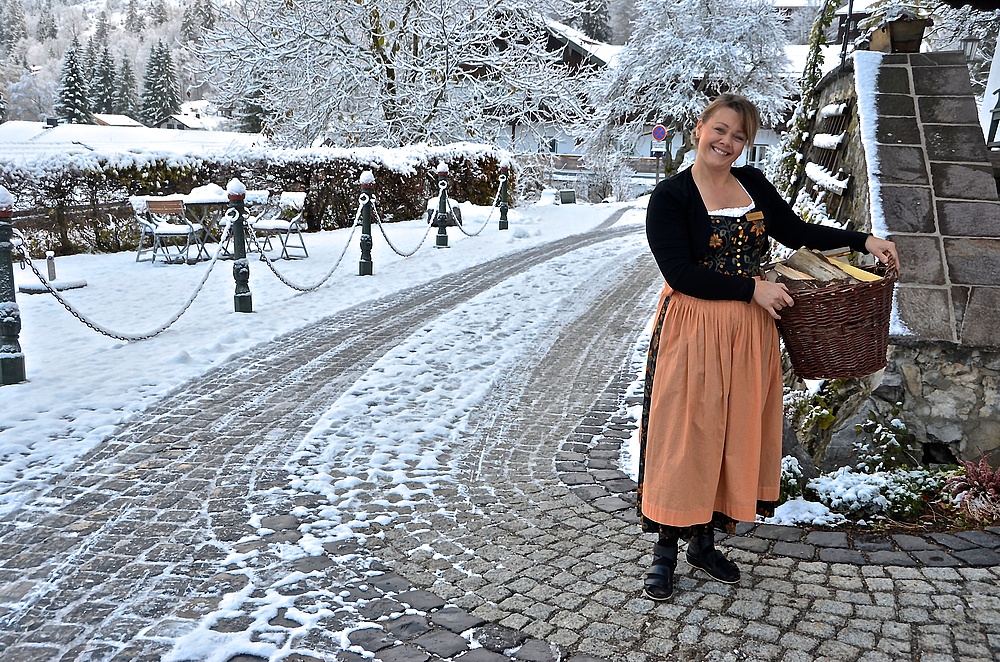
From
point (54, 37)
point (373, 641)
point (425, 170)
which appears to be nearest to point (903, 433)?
point (373, 641)

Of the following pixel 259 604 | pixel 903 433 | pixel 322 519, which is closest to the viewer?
pixel 259 604

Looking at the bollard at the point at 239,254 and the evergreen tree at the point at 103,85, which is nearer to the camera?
the bollard at the point at 239,254

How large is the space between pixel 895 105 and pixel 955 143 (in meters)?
0.51

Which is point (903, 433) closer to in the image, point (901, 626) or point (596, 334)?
point (901, 626)

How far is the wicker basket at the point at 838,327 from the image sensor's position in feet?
9.93

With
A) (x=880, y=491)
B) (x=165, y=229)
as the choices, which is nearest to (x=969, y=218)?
(x=880, y=491)

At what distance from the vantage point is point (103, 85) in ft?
223

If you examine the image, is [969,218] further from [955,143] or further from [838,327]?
[838,327]

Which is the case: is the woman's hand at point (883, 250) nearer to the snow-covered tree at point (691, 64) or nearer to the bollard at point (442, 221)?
the bollard at point (442, 221)

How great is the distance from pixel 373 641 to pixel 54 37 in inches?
6206

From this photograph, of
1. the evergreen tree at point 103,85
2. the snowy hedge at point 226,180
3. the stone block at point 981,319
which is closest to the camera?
the stone block at point 981,319

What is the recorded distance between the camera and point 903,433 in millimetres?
4246

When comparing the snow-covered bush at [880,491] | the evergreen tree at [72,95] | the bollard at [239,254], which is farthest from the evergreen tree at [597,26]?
the snow-covered bush at [880,491]

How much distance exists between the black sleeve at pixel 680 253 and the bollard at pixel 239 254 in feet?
20.1
